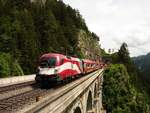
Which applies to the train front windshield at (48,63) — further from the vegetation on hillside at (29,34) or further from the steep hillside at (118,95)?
the steep hillside at (118,95)

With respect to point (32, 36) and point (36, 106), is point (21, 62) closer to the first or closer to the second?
point (32, 36)

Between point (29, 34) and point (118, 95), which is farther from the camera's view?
point (29, 34)

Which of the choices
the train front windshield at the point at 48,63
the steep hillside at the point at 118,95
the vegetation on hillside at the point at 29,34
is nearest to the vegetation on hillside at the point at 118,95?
the steep hillside at the point at 118,95

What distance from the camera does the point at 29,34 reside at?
85.1m

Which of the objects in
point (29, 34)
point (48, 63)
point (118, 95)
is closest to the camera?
point (48, 63)

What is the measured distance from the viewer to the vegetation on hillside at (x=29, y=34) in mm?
74375

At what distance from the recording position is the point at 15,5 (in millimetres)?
113500

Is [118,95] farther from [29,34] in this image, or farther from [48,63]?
[48,63]

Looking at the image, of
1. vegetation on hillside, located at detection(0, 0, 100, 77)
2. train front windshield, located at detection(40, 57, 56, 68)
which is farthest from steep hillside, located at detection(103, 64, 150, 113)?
train front windshield, located at detection(40, 57, 56, 68)

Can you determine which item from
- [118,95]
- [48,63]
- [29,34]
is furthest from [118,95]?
[48,63]

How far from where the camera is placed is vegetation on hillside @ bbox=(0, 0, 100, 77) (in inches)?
2928

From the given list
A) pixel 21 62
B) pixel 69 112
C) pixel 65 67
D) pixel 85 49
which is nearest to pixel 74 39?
pixel 85 49

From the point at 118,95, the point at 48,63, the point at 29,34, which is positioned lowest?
the point at 118,95

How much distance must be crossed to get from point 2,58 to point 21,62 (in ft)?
44.2
